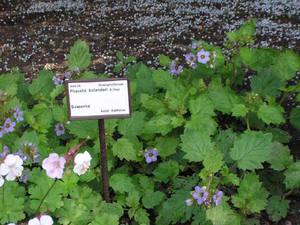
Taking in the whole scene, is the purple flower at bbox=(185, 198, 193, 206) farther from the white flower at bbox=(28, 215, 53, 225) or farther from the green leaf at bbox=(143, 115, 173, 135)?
the white flower at bbox=(28, 215, 53, 225)

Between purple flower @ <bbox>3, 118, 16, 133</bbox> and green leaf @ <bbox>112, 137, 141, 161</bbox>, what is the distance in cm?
57

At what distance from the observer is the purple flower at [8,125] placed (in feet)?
8.94

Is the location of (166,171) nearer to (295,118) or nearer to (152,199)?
(152,199)

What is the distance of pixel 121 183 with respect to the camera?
2662 mm

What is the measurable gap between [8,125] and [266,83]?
1613mm

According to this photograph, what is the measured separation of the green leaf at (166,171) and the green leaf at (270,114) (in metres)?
0.57

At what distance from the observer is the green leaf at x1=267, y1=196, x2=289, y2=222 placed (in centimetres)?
266

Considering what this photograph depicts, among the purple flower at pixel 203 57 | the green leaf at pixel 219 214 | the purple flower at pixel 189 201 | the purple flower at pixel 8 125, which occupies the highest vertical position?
Result: the purple flower at pixel 203 57

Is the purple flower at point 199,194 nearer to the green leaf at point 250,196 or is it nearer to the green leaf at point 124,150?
the green leaf at point 250,196

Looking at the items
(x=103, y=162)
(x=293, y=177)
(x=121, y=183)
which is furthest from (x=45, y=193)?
(x=293, y=177)

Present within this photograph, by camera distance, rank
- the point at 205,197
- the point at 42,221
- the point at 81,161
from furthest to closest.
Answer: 1. the point at 205,197
2. the point at 81,161
3. the point at 42,221

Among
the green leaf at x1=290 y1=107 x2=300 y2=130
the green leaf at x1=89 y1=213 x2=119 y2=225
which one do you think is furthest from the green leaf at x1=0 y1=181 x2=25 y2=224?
the green leaf at x1=290 y1=107 x2=300 y2=130

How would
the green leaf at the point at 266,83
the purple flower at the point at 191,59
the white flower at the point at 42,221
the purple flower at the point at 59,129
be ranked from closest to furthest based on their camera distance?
the white flower at the point at 42,221, the purple flower at the point at 59,129, the green leaf at the point at 266,83, the purple flower at the point at 191,59

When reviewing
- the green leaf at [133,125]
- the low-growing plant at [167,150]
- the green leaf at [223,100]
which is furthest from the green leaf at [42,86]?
the green leaf at [223,100]
